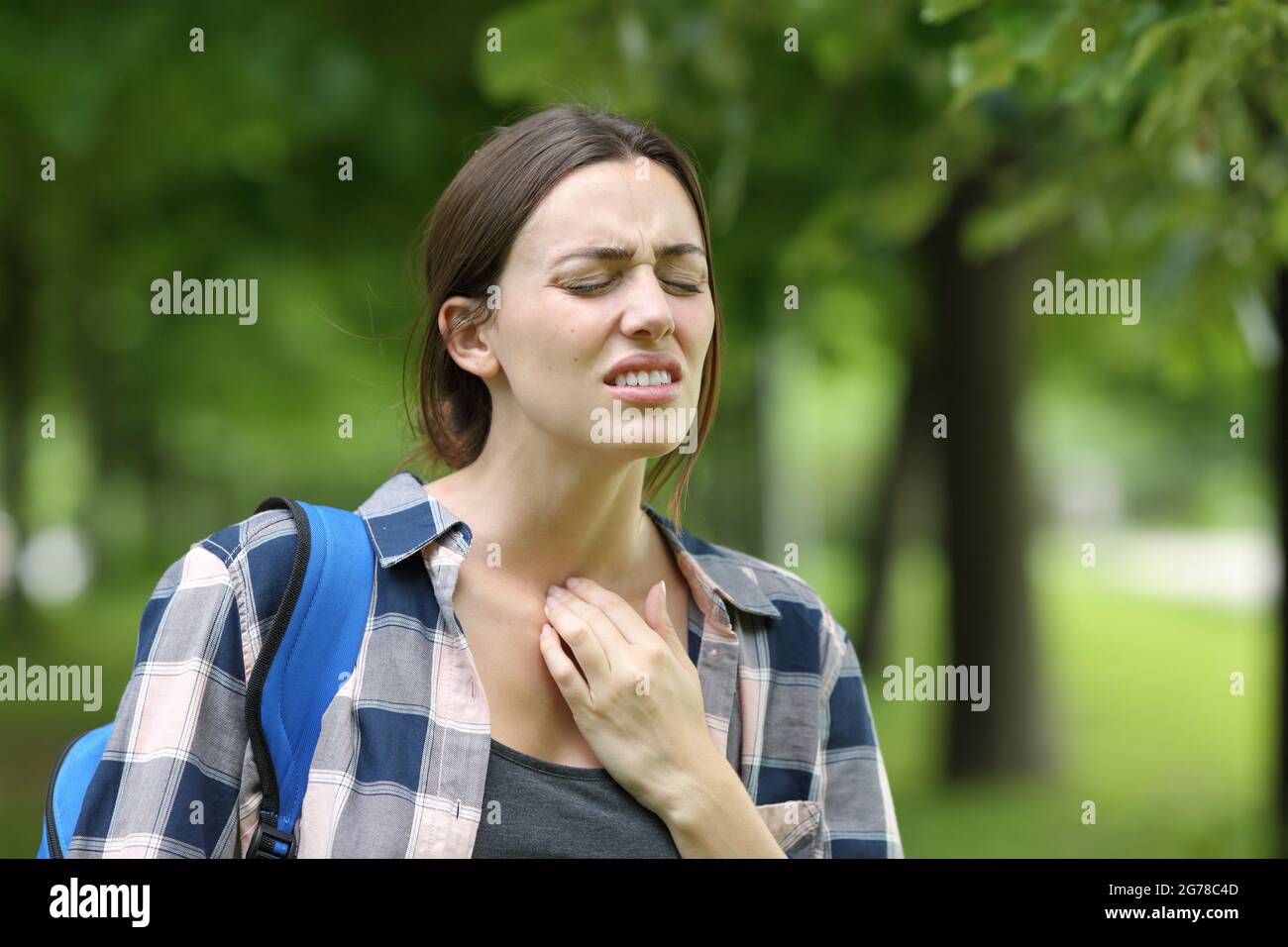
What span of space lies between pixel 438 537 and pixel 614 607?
1.02 feet

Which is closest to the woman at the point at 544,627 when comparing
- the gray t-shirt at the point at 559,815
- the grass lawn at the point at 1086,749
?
the gray t-shirt at the point at 559,815

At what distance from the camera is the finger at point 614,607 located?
2.33 meters

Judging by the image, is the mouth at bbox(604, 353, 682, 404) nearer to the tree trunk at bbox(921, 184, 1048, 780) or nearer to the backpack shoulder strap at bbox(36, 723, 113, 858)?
the backpack shoulder strap at bbox(36, 723, 113, 858)

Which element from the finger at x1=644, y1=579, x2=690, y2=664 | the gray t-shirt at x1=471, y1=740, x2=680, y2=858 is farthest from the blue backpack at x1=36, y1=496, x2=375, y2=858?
the finger at x1=644, y1=579, x2=690, y2=664

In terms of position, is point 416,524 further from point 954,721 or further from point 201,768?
point 954,721

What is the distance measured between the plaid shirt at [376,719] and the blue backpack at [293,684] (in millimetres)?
21

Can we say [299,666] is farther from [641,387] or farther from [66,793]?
[641,387]

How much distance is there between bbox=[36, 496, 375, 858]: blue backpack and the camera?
6.61 ft

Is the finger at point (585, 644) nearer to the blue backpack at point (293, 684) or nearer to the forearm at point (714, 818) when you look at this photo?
the forearm at point (714, 818)

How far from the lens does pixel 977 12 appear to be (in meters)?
4.64

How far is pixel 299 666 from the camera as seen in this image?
204 cm

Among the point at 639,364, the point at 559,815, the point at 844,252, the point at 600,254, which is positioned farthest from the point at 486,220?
the point at 844,252

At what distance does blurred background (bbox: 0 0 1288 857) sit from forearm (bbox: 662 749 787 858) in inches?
40.9

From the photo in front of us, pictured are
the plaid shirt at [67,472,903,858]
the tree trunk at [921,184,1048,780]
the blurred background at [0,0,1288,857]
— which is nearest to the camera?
the plaid shirt at [67,472,903,858]
